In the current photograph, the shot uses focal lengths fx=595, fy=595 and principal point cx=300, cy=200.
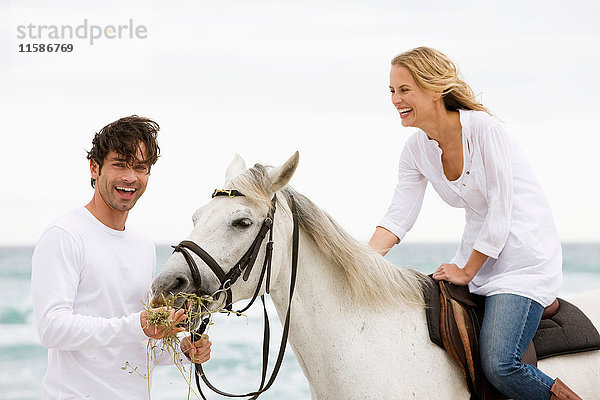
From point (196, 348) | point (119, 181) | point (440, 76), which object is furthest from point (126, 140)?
point (440, 76)

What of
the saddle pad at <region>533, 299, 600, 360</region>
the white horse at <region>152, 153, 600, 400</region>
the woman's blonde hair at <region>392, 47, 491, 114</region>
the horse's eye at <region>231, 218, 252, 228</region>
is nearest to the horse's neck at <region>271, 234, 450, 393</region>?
the white horse at <region>152, 153, 600, 400</region>

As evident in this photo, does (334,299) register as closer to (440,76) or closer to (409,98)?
(409,98)

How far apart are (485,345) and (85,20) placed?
1227cm

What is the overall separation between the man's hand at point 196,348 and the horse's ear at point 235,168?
0.66m

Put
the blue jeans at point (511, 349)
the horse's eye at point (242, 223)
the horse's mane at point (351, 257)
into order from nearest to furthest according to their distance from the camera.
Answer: the horse's eye at point (242, 223) < the blue jeans at point (511, 349) < the horse's mane at point (351, 257)

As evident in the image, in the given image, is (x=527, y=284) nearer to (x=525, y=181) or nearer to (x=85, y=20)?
(x=525, y=181)

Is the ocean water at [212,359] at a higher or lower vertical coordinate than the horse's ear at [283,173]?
lower

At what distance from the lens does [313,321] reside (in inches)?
93.6

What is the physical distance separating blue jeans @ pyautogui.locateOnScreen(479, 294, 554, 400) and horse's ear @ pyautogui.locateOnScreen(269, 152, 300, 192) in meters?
1.01

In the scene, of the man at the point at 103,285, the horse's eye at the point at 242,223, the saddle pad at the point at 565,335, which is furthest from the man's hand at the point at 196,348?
the saddle pad at the point at 565,335

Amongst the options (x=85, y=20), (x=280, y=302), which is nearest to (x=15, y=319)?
(x=85, y=20)

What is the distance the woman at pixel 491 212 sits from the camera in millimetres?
2357

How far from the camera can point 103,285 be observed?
7.22ft

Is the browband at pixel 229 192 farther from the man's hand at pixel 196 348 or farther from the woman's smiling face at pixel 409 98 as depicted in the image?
the woman's smiling face at pixel 409 98
